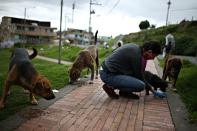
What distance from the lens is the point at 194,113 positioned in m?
5.85

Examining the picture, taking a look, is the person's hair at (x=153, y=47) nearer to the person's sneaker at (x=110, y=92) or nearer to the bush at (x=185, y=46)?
the person's sneaker at (x=110, y=92)

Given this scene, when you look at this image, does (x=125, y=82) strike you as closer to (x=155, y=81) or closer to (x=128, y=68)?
(x=128, y=68)

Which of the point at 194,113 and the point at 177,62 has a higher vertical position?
the point at 177,62

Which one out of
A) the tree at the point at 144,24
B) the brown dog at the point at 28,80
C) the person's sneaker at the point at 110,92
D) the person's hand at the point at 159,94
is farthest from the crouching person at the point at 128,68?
the tree at the point at 144,24

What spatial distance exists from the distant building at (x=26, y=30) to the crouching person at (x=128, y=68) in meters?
67.3

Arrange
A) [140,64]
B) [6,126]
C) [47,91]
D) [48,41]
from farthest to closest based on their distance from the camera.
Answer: [48,41] → [140,64] → [47,91] → [6,126]

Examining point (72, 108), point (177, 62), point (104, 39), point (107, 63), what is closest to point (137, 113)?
point (72, 108)

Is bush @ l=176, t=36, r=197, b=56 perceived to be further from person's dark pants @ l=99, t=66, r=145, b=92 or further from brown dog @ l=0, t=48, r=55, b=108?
brown dog @ l=0, t=48, r=55, b=108

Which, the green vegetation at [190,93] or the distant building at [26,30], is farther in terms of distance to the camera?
the distant building at [26,30]

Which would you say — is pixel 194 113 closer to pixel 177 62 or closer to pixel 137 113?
pixel 137 113

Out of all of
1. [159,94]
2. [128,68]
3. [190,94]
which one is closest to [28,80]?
[128,68]

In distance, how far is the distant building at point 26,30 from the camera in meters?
75.2

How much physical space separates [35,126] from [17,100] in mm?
1828

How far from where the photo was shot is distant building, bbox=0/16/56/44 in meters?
75.2
